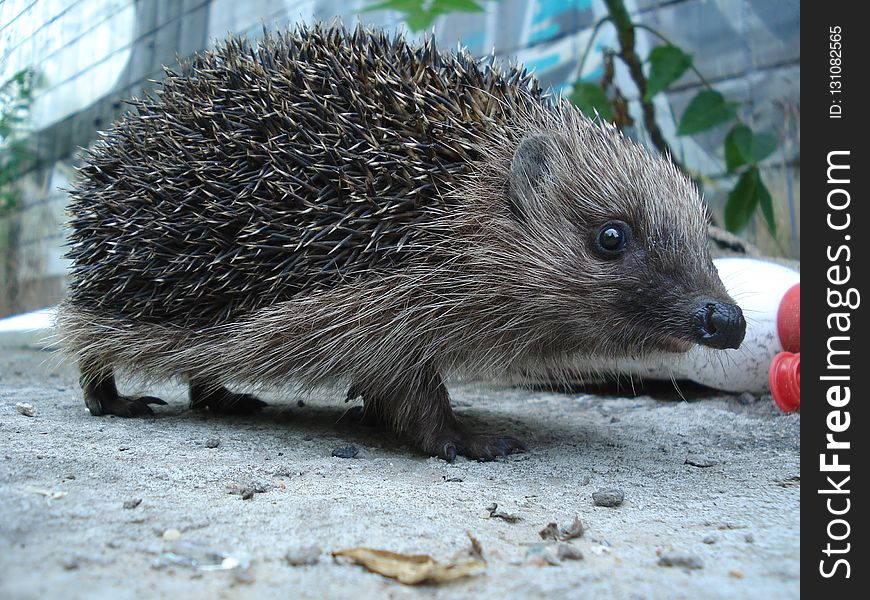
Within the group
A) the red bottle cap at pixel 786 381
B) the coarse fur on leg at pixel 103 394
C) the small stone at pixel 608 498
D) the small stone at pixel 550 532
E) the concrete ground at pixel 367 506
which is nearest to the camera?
the concrete ground at pixel 367 506

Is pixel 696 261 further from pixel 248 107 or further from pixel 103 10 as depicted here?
pixel 103 10

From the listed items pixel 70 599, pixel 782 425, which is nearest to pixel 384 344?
pixel 70 599

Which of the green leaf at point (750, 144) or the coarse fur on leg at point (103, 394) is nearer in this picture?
the coarse fur on leg at point (103, 394)

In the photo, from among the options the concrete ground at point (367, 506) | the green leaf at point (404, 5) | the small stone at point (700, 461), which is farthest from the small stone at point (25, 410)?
the green leaf at point (404, 5)

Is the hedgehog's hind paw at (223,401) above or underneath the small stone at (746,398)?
underneath

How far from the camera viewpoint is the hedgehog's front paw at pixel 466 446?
13.1ft

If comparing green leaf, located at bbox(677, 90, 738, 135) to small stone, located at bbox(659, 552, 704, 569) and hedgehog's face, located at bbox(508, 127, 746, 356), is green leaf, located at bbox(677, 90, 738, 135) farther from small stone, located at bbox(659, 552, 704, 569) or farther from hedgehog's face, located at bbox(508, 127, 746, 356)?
small stone, located at bbox(659, 552, 704, 569)

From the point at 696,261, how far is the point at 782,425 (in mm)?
1730

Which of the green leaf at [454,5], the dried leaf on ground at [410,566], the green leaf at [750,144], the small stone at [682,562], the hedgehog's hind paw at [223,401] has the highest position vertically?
the green leaf at [454,5]

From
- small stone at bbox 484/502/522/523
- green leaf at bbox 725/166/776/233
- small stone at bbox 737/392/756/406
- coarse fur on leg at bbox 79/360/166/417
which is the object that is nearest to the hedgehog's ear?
small stone at bbox 484/502/522/523

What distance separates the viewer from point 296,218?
3.97 m

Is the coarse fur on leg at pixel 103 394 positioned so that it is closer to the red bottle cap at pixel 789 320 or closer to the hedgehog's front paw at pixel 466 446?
the hedgehog's front paw at pixel 466 446

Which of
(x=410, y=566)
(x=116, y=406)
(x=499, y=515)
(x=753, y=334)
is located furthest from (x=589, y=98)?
(x=410, y=566)

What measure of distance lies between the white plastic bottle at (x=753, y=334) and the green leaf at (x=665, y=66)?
2161 mm
